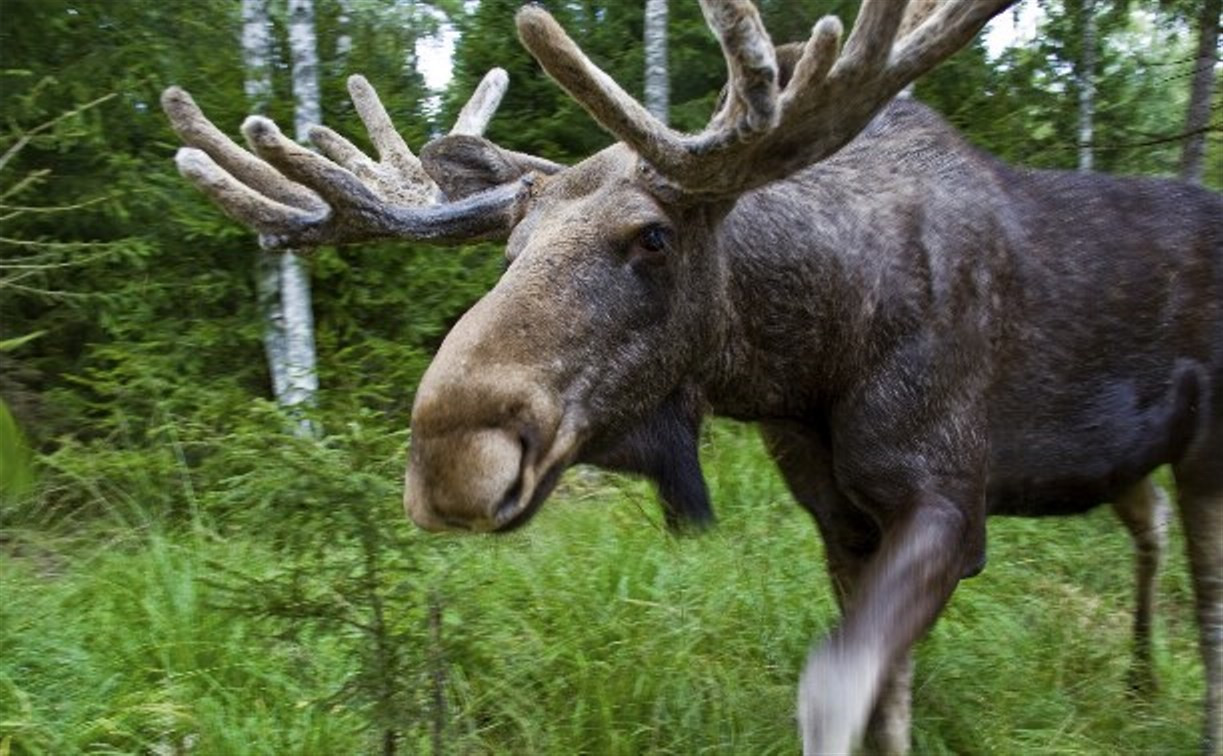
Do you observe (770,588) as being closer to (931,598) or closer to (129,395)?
(931,598)

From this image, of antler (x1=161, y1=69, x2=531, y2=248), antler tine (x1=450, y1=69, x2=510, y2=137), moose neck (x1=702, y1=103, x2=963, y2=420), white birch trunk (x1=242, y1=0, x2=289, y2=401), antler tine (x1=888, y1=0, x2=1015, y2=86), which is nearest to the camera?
antler tine (x1=888, y1=0, x2=1015, y2=86)

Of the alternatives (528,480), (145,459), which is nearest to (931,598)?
(528,480)

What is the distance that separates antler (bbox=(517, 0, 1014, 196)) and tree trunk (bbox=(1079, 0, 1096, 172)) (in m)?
5.77

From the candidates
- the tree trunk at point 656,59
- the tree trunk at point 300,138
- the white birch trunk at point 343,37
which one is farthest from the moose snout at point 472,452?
the white birch trunk at point 343,37

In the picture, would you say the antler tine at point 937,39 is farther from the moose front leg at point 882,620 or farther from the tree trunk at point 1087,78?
the tree trunk at point 1087,78

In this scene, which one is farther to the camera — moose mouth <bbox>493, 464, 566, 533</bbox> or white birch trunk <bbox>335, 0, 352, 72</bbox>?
white birch trunk <bbox>335, 0, 352, 72</bbox>

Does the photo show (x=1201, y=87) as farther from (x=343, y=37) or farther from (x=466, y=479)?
(x=343, y=37)

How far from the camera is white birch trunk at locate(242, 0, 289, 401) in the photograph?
8727 millimetres

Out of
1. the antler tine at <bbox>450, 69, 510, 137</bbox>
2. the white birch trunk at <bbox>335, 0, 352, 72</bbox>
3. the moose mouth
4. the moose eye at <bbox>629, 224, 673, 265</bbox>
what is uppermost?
the white birch trunk at <bbox>335, 0, 352, 72</bbox>

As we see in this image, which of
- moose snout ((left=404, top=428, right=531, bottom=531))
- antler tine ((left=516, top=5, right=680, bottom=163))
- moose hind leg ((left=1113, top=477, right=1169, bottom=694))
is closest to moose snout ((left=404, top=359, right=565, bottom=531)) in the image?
moose snout ((left=404, top=428, right=531, bottom=531))

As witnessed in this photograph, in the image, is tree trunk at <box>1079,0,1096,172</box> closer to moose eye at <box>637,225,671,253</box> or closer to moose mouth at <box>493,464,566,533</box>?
moose eye at <box>637,225,671,253</box>

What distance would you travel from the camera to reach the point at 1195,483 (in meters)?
4.22

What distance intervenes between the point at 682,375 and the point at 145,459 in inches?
189

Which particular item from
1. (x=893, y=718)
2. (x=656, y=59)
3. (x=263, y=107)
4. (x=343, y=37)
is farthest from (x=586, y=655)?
(x=343, y=37)
